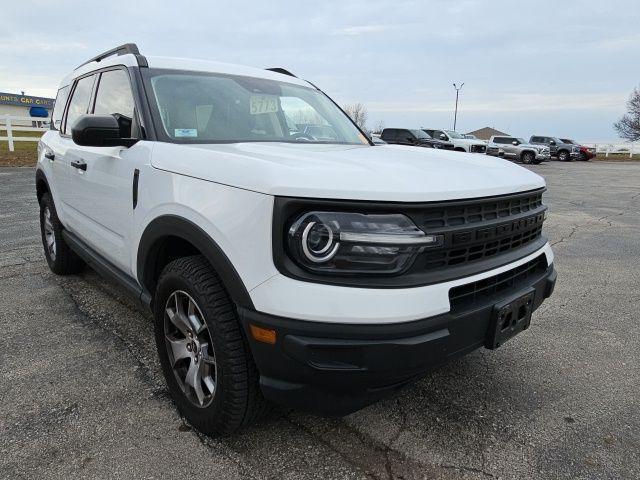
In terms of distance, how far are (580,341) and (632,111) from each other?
2596 inches

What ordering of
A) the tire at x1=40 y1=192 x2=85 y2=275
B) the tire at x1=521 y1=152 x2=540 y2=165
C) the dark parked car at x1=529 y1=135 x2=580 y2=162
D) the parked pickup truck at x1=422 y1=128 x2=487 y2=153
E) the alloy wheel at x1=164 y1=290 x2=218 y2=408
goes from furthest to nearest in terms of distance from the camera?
the dark parked car at x1=529 y1=135 x2=580 y2=162
the tire at x1=521 y1=152 x2=540 y2=165
the parked pickup truck at x1=422 y1=128 x2=487 y2=153
the tire at x1=40 y1=192 x2=85 y2=275
the alloy wheel at x1=164 y1=290 x2=218 y2=408

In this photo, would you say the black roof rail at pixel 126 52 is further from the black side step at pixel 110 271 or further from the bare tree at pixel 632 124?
the bare tree at pixel 632 124

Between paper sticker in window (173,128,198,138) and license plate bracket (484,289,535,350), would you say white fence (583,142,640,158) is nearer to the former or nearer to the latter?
license plate bracket (484,289,535,350)

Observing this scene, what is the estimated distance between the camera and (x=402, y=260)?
1835 millimetres

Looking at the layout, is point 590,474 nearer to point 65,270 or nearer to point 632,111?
point 65,270

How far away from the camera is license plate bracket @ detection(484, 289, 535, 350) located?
6.77 ft

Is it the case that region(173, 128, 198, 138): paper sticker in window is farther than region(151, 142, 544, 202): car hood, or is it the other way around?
region(173, 128, 198, 138): paper sticker in window

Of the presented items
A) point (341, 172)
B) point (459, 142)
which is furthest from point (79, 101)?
point (459, 142)

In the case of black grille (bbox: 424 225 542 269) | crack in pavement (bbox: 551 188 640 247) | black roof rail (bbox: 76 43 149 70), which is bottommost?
crack in pavement (bbox: 551 188 640 247)

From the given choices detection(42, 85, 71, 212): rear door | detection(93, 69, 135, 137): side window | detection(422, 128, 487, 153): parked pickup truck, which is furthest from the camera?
detection(422, 128, 487, 153): parked pickup truck

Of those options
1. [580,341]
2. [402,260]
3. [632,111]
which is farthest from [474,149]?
[632,111]

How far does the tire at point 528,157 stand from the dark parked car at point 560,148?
248 inches

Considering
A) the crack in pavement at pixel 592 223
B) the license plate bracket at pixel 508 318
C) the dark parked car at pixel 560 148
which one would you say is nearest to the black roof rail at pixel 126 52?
the license plate bracket at pixel 508 318

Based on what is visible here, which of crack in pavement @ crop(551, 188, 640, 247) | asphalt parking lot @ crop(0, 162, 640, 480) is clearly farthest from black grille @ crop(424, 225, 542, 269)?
crack in pavement @ crop(551, 188, 640, 247)
